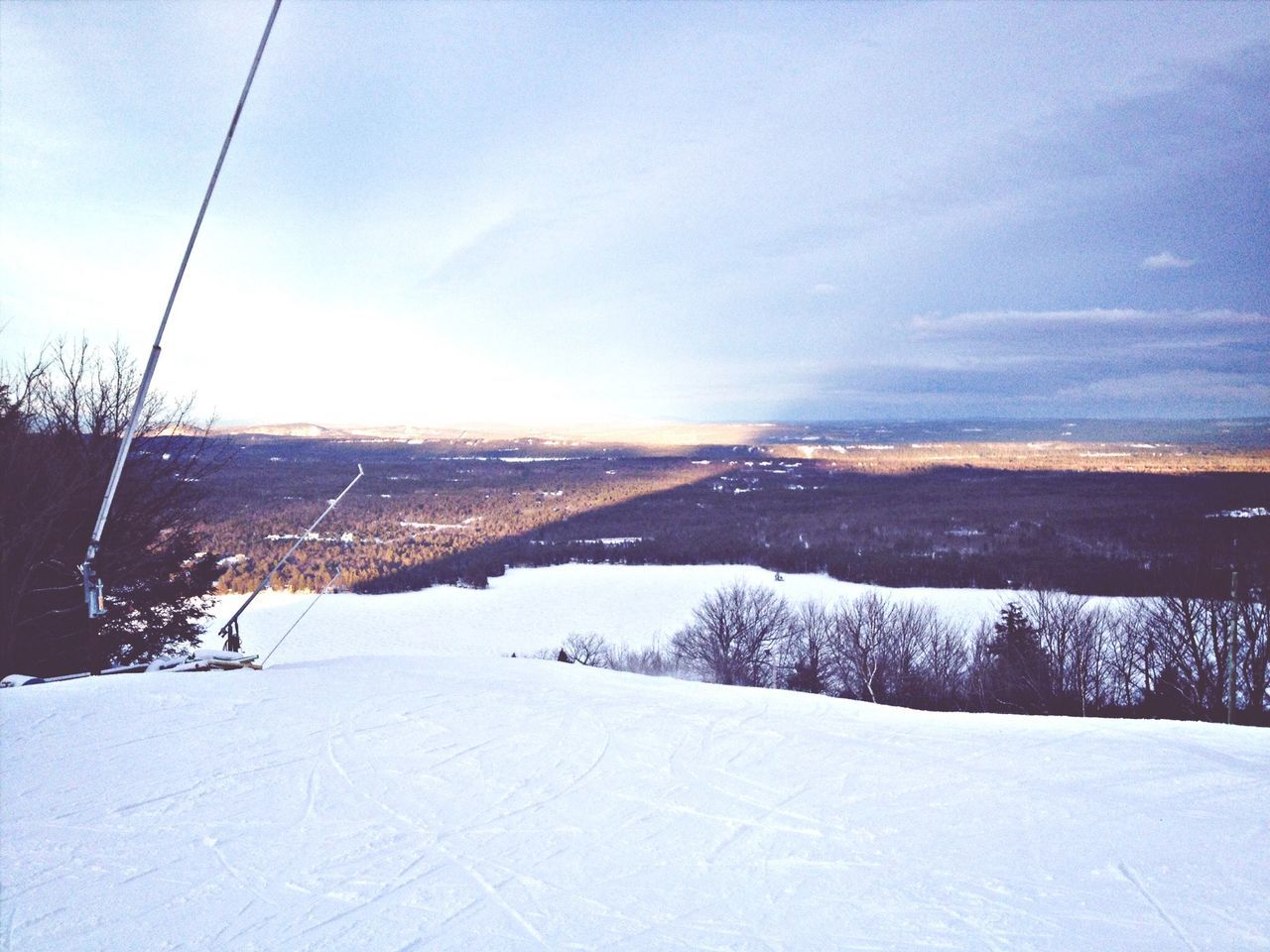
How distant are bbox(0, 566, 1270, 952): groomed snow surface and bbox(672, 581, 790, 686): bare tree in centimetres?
3236

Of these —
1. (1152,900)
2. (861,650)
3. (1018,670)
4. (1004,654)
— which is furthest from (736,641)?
(1152,900)

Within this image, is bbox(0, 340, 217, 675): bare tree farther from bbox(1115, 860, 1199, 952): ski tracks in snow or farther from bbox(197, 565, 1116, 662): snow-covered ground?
bbox(197, 565, 1116, 662): snow-covered ground

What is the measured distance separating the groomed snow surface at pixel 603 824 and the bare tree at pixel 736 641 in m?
32.4

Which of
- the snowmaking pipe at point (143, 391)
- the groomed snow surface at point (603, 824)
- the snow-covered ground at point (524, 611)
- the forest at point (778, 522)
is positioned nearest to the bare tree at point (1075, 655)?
the forest at point (778, 522)

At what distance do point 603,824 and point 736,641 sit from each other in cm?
3894

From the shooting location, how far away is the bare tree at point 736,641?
39812 mm

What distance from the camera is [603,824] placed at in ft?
16.2

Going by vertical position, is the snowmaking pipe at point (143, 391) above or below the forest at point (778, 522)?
above

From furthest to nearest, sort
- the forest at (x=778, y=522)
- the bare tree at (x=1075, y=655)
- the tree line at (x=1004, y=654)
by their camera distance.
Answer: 1. the forest at (x=778, y=522)
2. the bare tree at (x=1075, y=655)
3. the tree line at (x=1004, y=654)

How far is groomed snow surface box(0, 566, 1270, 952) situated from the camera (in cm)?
375

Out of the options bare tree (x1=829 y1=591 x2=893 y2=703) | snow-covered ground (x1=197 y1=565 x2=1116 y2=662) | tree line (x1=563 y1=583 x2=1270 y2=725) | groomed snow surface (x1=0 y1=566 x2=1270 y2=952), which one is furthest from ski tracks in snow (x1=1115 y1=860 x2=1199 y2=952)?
snow-covered ground (x1=197 y1=565 x2=1116 y2=662)

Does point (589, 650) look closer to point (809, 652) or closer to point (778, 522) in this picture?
point (809, 652)

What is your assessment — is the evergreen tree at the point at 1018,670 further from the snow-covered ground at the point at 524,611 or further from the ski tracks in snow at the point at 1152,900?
the ski tracks in snow at the point at 1152,900

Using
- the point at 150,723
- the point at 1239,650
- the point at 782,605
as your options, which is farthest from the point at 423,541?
the point at 150,723
